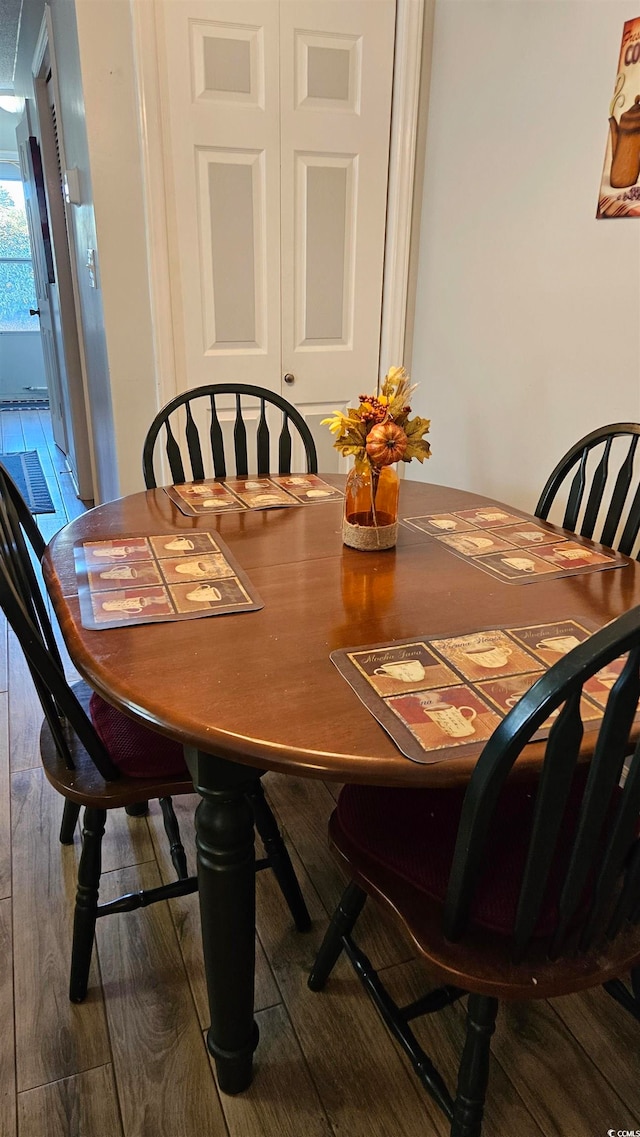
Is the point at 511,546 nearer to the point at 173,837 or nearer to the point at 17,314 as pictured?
the point at 173,837

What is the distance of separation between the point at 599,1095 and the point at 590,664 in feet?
3.20

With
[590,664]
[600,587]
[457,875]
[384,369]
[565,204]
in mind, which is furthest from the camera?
[384,369]

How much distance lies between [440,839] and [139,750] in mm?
534

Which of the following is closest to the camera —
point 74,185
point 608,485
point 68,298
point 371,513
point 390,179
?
point 371,513

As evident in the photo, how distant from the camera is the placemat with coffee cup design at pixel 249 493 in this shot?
1.75m

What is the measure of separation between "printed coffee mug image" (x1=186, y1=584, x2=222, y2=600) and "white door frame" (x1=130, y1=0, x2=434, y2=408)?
157cm

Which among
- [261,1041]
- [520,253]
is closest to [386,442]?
[261,1041]

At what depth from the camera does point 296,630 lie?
1.16m

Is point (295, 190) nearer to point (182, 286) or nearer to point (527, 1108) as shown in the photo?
point (182, 286)

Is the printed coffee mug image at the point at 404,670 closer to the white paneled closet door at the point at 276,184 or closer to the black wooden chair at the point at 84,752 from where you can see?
the black wooden chair at the point at 84,752

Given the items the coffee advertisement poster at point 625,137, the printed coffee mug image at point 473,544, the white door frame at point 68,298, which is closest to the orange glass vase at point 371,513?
the printed coffee mug image at point 473,544

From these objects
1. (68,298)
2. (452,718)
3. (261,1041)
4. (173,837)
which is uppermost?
(68,298)

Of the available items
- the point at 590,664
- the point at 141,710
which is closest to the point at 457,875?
the point at 590,664

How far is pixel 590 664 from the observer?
725mm
